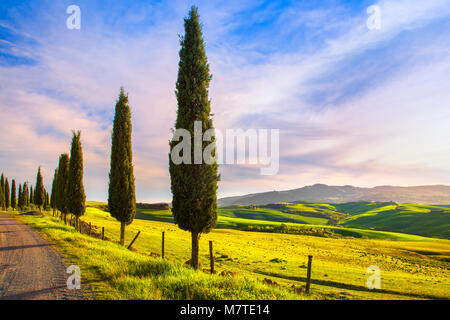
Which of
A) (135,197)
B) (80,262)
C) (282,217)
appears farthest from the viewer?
(282,217)

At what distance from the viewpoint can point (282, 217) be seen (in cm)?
13562

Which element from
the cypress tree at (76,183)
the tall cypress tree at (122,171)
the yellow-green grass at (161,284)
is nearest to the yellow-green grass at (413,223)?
the tall cypress tree at (122,171)

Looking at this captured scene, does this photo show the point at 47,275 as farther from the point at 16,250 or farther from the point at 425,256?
the point at 425,256

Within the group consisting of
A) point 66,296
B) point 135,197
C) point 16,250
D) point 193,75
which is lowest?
A: point 16,250

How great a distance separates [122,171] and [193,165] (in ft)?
40.6

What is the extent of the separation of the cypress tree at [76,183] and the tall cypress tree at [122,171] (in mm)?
11791

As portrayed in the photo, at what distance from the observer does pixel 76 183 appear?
108 ft

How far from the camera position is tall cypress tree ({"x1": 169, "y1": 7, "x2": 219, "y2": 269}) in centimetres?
1384

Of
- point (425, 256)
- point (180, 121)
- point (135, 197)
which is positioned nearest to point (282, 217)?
point (425, 256)

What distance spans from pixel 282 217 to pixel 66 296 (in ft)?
448

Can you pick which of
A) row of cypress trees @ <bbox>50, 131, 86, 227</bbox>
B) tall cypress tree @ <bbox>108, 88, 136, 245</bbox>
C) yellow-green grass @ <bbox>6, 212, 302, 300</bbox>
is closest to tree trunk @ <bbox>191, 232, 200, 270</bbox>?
yellow-green grass @ <bbox>6, 212, 302, 300</bbox>

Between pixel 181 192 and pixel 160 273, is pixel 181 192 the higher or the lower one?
the higher one

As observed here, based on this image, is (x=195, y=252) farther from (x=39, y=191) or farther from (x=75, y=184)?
(x=39, y=191)

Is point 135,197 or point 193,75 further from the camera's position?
point 135,197
